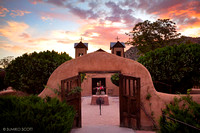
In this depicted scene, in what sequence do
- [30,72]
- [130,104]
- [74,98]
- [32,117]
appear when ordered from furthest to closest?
[30,72] < [74,98] < [130,104] < [32,117]

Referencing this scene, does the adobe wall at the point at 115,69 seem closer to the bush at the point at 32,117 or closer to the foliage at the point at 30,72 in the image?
the bush at the point at 32,117

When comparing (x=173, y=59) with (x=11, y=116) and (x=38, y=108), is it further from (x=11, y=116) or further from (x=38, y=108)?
(x=11, y=116)

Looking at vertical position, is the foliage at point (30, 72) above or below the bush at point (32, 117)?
above

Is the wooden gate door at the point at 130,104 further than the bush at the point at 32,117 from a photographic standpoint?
Yes

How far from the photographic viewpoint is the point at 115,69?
274 inches

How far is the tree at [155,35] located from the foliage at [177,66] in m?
13.6

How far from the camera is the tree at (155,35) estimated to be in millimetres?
22031

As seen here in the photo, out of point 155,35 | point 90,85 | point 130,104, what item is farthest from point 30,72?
point 155,35

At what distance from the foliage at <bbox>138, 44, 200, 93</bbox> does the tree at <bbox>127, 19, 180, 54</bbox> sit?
44.7ft

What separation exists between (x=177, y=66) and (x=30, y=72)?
9485mm

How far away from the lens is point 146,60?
998cm

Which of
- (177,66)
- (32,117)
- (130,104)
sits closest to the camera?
(32,117)

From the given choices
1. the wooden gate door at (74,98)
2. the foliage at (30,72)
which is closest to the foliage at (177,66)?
the wooden gate door at (74,98)

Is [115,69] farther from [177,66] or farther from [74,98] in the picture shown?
[177,66]
